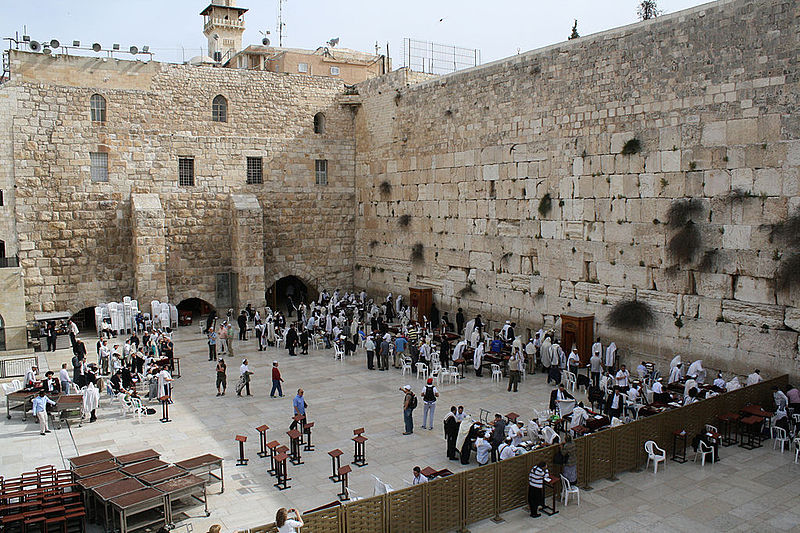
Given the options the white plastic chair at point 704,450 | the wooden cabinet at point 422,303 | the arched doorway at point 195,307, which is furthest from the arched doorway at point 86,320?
the white plastic chair at point 704,450

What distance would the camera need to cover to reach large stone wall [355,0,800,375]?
41.4ft

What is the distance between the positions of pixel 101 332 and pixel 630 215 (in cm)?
1502

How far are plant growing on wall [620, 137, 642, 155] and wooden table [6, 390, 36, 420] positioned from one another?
13.3 meters

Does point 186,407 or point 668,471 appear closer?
point 668,471

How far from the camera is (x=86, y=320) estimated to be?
72.7 feet

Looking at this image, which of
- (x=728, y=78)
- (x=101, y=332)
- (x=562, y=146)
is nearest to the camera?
(x=728, y=78)

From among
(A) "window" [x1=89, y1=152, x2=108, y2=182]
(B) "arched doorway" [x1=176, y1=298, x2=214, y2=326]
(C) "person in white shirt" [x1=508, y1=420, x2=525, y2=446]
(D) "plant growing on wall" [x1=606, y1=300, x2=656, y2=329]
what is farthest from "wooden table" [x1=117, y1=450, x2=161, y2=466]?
(A) "window" [x1=89, y1=152, x2=108, y2=182]

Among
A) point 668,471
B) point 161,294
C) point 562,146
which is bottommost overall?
point 668,471

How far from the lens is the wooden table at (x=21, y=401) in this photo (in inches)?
499

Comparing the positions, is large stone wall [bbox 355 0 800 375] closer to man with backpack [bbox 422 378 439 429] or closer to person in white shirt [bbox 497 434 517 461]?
man with backpack [bbox 422 378 439 429]

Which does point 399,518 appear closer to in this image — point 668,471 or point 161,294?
point 668,471

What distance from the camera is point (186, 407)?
13.5 metres

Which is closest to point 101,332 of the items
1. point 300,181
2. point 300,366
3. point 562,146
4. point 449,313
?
point 300,366

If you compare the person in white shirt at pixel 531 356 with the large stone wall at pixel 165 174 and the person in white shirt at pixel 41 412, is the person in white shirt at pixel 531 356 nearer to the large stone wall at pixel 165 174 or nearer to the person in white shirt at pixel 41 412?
the person in white shirt at pixel 41 412
